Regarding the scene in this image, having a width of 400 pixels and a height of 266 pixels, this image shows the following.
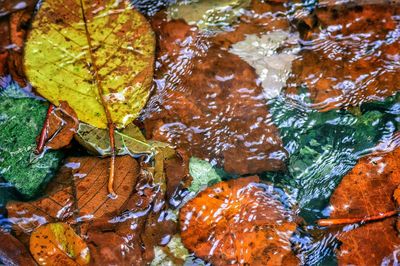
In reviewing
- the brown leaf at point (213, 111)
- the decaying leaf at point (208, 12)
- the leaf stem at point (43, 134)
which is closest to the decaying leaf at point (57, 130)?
the leaf stem at point (43, 134)

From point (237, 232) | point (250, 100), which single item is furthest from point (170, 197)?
point (250, 100)

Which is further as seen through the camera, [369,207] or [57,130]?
[57,130]

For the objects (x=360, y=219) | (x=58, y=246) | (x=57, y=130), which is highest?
(x=57, y=130)

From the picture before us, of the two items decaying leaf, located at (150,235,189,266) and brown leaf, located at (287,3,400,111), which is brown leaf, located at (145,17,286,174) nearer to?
brown leaf, located at (287,3,400,111)

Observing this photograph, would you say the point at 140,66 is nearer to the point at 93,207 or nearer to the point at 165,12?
the point at 165,12

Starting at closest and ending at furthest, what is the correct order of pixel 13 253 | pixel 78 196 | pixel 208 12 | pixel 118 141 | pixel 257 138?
pixel 13 253 < pixel 78 196 < pixel 118 141 < pixel 257 138 < pixel 208 12

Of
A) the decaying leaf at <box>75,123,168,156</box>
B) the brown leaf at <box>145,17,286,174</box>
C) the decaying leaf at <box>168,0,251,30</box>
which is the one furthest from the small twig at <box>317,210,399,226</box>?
the decaying leaf at <box>168,0,251,30</box>

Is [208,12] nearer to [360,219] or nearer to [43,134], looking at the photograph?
[43,134]

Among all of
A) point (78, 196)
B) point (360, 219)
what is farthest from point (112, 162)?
point (360, 219)
